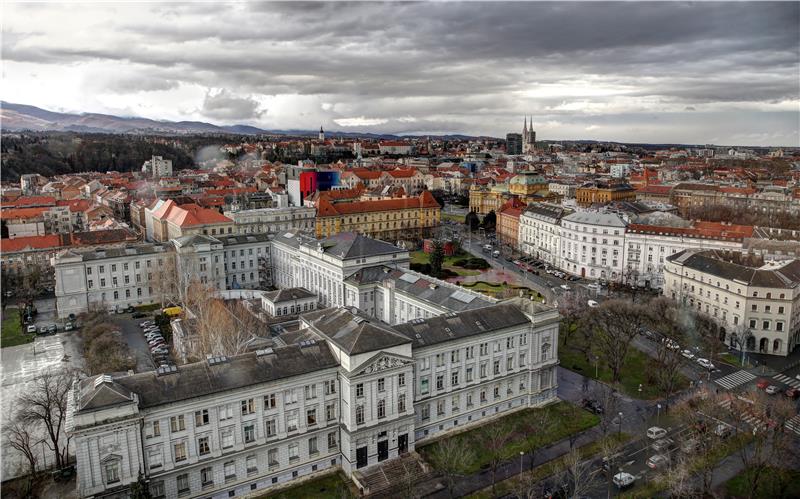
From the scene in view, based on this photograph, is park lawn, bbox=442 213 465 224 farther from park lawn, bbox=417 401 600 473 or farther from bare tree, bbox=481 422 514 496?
bare tree, bbox=481 422 514 496

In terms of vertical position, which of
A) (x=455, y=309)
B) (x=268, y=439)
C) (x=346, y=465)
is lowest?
(x=346, y=465)

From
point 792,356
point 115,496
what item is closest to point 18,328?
point 115,496

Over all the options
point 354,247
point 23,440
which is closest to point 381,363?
point 23,440

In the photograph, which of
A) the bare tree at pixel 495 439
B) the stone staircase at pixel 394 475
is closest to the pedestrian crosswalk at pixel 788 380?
the bare tree at pixel 495 439

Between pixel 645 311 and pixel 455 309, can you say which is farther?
pixel 645 311

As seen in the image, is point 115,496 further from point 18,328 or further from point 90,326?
point 18,328

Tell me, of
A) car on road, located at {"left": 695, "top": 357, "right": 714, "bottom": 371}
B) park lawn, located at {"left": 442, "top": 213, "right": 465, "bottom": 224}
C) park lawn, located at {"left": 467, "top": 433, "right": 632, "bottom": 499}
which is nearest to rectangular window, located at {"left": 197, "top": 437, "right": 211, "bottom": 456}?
park lawn, located at {"left": 467, "top": 433, "right": 632, "bottom": 499}

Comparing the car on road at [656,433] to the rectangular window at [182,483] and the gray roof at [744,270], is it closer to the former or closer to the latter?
the gray roof at [744,270]
